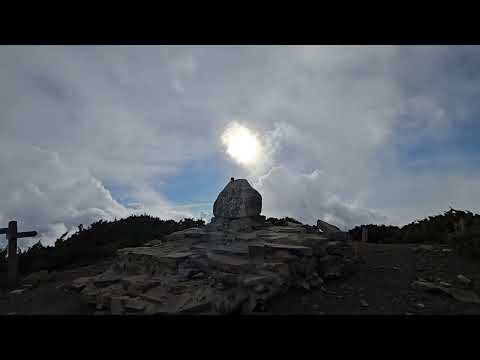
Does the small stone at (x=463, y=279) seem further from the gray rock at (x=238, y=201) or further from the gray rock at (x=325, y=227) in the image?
the gray rock at (x=238, y=201)

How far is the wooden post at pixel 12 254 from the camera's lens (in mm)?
9508

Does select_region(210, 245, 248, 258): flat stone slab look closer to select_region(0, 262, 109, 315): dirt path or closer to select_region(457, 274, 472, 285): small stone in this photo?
select_region(0, 262, 109, 315): dirt path

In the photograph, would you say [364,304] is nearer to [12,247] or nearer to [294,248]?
[294,248]

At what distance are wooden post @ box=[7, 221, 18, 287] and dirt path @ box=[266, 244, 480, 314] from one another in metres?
9.11

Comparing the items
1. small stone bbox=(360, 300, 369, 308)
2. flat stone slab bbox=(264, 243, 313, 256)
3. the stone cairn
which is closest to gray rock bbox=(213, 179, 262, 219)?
the stone cairn

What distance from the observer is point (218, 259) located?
6.97 m

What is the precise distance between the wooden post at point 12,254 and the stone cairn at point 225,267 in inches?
124

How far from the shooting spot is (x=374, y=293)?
21.6 feet

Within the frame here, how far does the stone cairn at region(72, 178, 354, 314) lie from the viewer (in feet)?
19.0

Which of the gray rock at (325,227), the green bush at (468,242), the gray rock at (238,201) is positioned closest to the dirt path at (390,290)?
the green bush at (468,242)

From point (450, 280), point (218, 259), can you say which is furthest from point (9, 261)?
point (450, 280)
